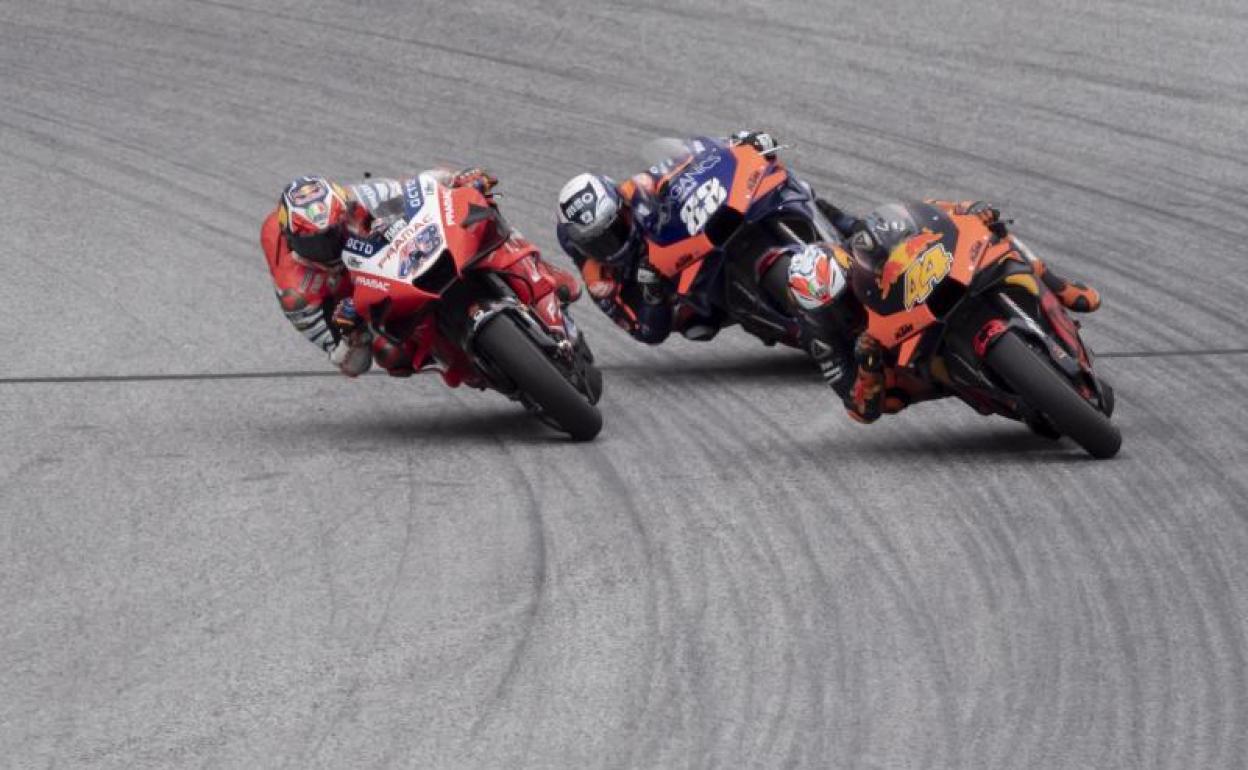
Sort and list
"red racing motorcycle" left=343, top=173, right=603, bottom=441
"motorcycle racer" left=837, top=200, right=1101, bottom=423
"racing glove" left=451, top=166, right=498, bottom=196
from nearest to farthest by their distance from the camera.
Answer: "motorcycle racer" left=837, top=200, right=1101, bottom=423 < "red racing motorcycle" left=343, top=173, right=603, bottom=441 < "racing glove" left=451, top=166, right=498, bottom=196

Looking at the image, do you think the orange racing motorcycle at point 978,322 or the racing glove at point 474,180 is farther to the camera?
the racing glove at point 474,180

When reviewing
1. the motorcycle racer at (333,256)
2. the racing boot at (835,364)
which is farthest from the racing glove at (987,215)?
the motorcycle racer at (333,256)

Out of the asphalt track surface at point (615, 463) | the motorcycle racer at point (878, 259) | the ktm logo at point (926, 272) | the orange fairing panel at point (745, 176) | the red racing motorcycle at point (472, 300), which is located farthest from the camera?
the orange fairing panel at point (745, 176)

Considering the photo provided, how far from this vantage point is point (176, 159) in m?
15.4

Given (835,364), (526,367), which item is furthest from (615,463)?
(835,364)

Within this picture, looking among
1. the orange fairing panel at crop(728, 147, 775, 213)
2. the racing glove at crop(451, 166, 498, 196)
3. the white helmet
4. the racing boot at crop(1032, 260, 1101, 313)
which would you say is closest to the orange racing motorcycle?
the racing boot at crop(1032, 260, 1101, 313)

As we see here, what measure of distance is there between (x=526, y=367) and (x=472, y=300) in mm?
554

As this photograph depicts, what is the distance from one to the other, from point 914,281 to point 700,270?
187cm

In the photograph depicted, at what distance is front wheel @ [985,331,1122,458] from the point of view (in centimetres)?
903

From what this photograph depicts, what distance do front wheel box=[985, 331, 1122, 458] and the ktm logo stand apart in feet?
1.33

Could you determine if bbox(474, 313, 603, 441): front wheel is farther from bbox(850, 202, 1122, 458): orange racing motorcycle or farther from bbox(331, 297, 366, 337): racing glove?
bbox(850, 202, 1122, 458): orange racing motorcycle

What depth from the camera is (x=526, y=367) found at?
9664mm

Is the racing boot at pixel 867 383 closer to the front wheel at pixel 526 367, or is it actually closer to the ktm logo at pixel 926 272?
the ktm logo at pixel 926 272

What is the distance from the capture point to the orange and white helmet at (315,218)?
395 inches
